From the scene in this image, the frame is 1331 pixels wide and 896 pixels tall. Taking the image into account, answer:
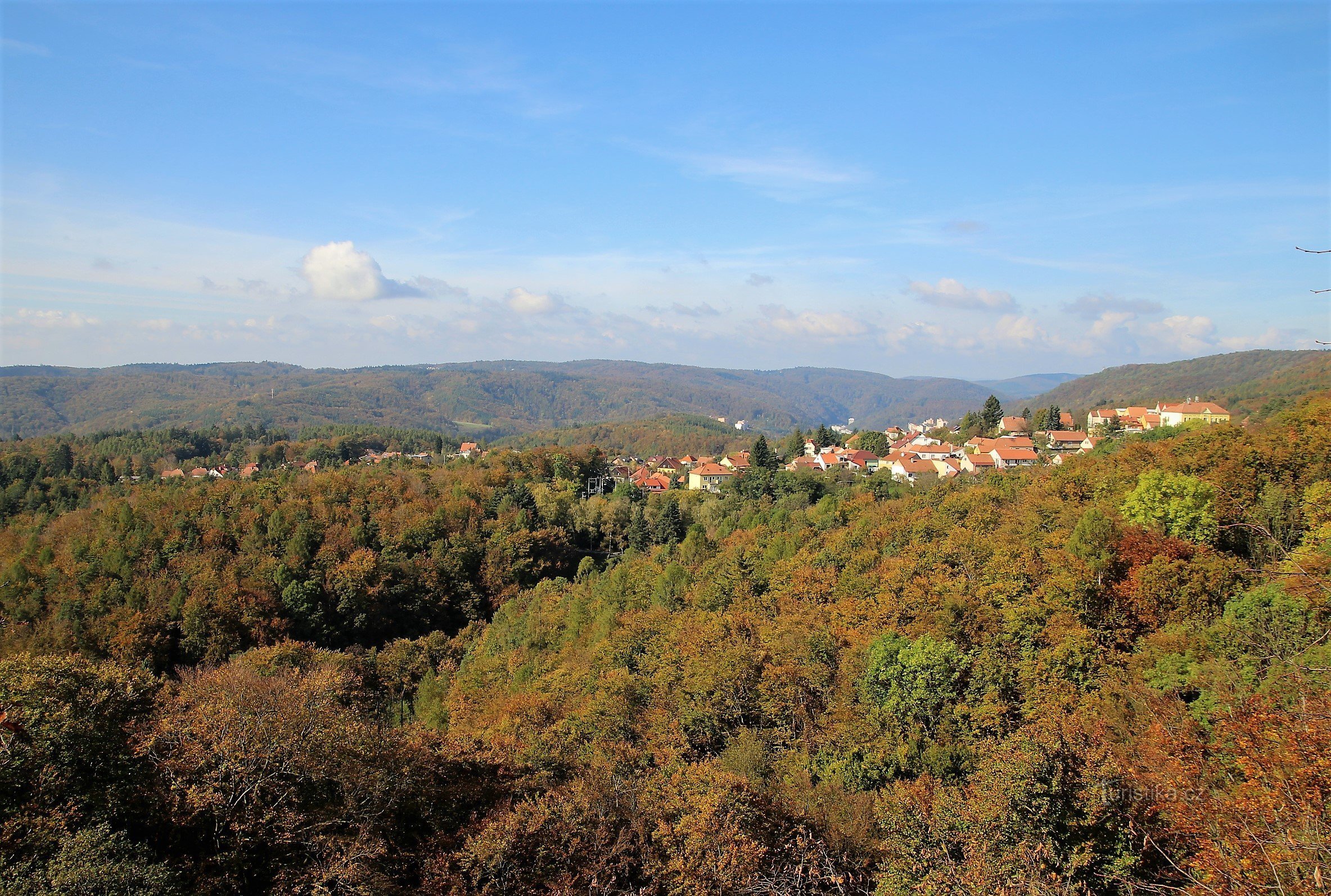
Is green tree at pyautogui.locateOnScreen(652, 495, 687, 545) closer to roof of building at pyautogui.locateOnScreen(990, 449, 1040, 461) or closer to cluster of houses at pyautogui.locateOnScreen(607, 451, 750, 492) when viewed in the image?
cluster of houses at pyautogui.locateOnScreen(607, 451, 750, 492)

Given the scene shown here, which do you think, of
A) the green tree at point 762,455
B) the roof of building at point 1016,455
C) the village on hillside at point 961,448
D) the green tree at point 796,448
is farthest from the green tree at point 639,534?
the roof of building at point 1016,455

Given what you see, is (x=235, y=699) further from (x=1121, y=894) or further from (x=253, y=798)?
(x=1121, y=894)

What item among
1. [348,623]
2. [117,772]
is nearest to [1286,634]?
[117,772]

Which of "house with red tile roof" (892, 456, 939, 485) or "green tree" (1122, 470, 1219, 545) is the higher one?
"green tree" (1122, 470, 1219, 545)

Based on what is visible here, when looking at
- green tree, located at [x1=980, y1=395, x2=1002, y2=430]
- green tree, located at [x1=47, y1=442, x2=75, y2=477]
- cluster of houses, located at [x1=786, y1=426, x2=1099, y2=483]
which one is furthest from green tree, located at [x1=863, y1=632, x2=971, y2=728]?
green tree, located at [x1=47, y1=442, x2=75, y2=477]

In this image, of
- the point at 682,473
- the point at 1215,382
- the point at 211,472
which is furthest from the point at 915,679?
the point at 1215,382

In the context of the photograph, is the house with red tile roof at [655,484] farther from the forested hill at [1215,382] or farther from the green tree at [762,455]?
the forested hill at [1215,382]
